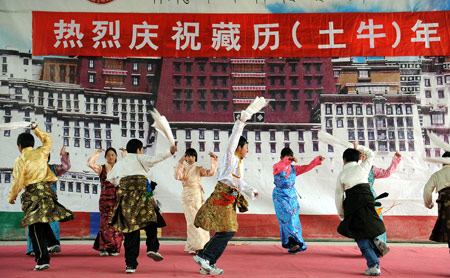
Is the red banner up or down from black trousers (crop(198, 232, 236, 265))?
up

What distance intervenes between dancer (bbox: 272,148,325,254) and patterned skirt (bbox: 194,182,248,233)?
1.35m

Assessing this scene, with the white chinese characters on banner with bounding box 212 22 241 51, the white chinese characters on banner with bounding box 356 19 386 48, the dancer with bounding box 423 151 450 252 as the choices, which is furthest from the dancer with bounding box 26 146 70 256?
the white chinese characters on banner with bounding box 356 19 386 48

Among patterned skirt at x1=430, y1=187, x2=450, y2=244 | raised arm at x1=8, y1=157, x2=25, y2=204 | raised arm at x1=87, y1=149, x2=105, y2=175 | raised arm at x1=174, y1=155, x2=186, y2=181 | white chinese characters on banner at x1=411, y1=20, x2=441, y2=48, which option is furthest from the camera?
white chinese characters on banner at x1=411, y1=20, x2=441, y2=48

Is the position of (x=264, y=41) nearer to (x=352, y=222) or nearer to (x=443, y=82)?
(x=443, y=82)

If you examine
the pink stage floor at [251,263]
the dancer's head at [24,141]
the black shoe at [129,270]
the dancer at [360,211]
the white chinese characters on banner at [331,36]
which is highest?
the white chinese characters on banner at [331,36]

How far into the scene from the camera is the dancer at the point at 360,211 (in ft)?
12.4

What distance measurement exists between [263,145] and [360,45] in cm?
179

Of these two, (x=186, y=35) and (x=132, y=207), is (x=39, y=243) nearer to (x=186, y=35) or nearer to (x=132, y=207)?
(x=132, y=207)

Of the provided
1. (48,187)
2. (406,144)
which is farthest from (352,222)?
(406,144)

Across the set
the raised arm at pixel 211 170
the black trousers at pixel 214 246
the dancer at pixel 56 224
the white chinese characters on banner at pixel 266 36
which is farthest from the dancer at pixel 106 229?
the white chinese characters on banner at pixel 266 36

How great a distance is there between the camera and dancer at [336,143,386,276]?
3785 mm

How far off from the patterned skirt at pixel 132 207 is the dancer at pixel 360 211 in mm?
1454

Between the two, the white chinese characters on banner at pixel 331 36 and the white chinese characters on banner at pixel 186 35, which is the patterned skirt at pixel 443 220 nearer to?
the white chinese characters on banner at pixel 331 36

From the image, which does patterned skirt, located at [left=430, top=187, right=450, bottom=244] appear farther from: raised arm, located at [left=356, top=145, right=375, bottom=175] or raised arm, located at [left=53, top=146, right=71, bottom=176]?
raised arm, located at [left=53, top=146, right=71, bottom=176]
